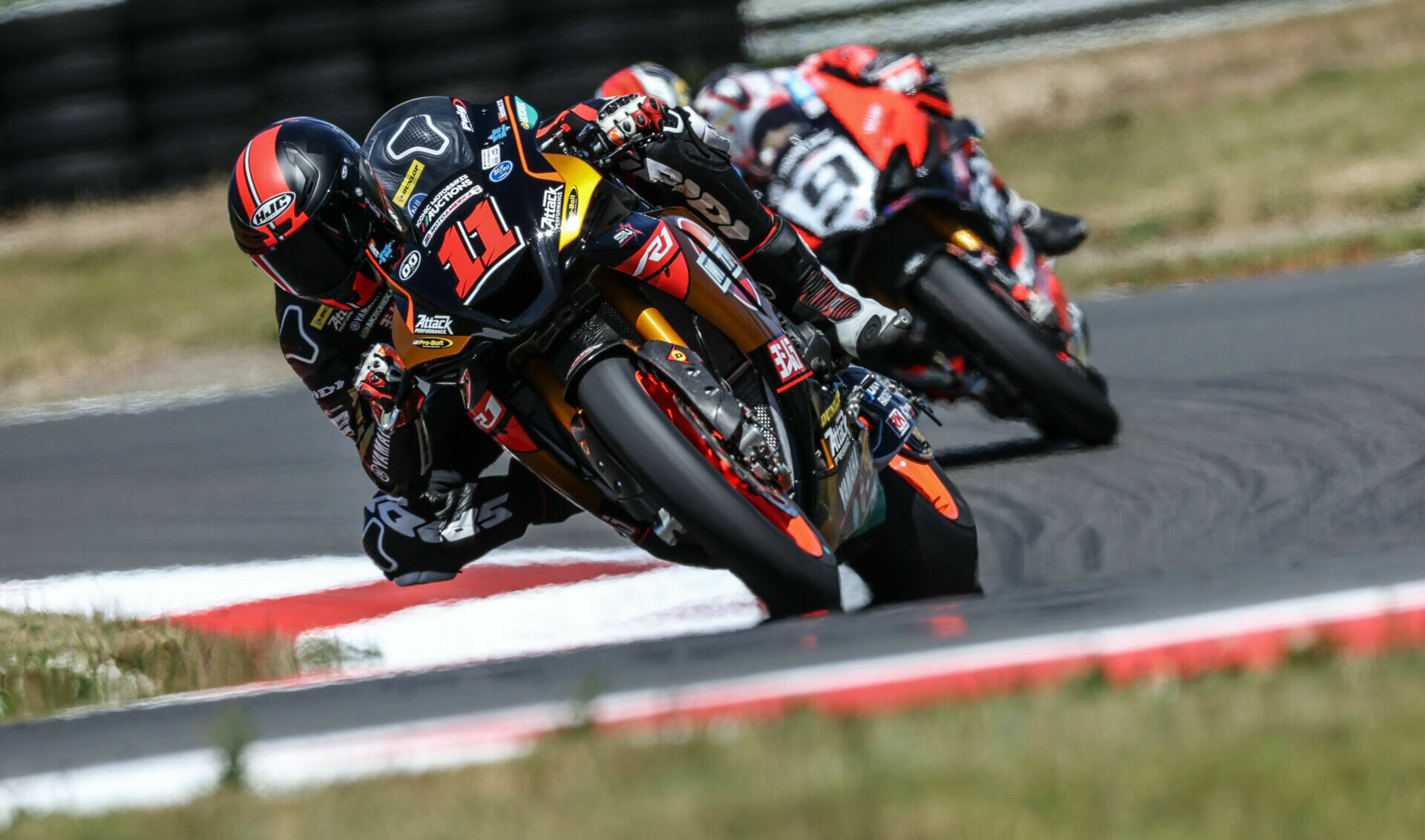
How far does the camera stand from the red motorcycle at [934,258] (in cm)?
482

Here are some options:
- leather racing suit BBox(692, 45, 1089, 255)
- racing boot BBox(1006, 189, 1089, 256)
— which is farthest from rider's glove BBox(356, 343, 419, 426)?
racing boot BBox(1006, 189, 1089, 256)

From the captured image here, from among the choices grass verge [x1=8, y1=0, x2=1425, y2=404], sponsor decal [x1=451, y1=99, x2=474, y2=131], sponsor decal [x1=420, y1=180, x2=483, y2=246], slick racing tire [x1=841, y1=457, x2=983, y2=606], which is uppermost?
sponsor decal [x1=451, y1=99, x2=474, y2=131]

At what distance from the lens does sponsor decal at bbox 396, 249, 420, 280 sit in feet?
Answer: 10.8

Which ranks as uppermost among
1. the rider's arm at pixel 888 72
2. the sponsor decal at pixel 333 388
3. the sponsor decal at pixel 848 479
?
the rider's arm at pixel 888 72

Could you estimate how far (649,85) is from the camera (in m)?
4.62

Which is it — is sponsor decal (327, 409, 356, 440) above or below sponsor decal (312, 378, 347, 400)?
below

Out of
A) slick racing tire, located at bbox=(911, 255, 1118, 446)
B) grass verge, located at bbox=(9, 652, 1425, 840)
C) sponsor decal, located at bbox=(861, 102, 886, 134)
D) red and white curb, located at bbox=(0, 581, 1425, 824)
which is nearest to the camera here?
grass verge, located at bbox=(9, 652, 1425, 840)

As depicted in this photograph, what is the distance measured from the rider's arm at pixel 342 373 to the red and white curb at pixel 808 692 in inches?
64.1

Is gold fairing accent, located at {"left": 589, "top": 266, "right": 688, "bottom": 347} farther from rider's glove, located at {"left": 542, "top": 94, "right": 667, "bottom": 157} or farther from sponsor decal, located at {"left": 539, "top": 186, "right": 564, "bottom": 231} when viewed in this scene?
rider's glove, located at {"left": 542, "top": 94, "right": 667, "bottom": 157}

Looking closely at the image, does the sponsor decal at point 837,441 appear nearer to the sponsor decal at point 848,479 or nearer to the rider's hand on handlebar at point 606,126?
the sponsor decal at point 848,479

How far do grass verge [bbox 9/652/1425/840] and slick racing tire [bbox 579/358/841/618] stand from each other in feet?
2.68

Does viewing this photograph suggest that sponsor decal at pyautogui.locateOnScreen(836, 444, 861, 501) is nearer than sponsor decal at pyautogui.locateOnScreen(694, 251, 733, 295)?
No

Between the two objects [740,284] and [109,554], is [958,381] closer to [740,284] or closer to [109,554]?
[740,284]

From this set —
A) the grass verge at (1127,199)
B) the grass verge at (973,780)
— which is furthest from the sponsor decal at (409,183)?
the grass verge at (1127,199)
